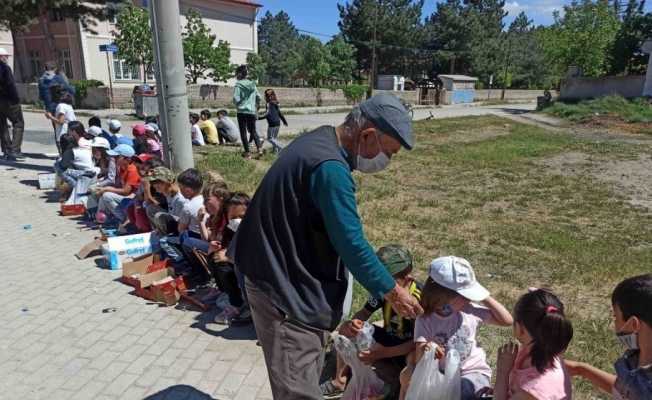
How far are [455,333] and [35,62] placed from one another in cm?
4301

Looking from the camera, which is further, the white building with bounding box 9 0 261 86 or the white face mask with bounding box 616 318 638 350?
the white building with bounding box 9 0 261 86

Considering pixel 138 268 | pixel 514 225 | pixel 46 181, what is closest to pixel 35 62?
pixel 46 181

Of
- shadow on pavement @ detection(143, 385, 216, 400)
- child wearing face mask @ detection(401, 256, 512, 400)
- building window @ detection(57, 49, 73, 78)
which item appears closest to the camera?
child wearing face mask @ detection(401, 256, 512, 400)

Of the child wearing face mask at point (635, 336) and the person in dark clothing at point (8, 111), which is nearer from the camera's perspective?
the child wearing face mask at point (635, 336)

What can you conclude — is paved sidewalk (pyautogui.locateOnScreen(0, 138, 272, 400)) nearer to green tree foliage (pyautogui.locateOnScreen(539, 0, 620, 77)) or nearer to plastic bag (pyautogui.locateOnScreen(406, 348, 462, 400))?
plastic bag (pyautogui.locateOnScreen(406, 348, 462, 400))

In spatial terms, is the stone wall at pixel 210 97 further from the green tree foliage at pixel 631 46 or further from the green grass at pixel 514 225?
the green tree foliage at pixel 631 46

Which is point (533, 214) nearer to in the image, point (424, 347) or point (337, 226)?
point (424, 347)

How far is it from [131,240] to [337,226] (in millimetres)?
3857

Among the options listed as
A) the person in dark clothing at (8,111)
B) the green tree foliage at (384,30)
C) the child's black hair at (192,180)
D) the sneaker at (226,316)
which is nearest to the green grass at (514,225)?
the sneaker at (226,316)

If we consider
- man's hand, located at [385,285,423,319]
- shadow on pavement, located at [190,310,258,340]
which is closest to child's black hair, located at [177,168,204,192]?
shadow on pavement, located at [190,310,258,340]

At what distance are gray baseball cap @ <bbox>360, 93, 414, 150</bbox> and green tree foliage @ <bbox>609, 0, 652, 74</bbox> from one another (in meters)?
37.2

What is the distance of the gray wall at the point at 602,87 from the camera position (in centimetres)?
2925

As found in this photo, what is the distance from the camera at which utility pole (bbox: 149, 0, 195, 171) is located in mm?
5953

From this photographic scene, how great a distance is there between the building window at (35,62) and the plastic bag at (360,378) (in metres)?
41.6
